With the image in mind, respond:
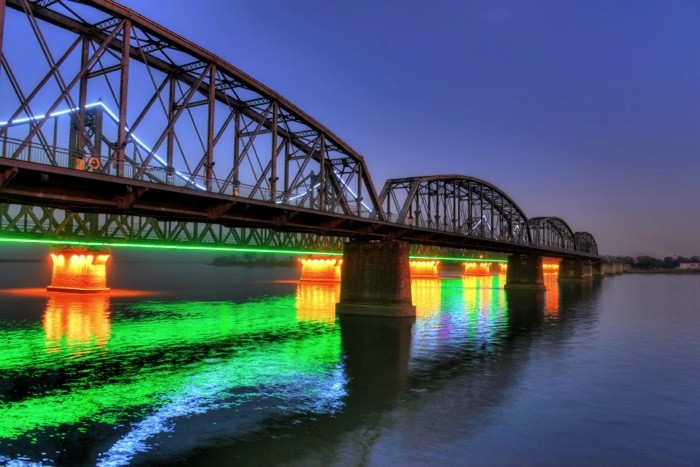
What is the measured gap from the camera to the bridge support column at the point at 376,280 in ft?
157

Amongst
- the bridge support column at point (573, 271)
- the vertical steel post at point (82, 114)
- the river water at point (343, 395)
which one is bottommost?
the river water at point (343, 395)

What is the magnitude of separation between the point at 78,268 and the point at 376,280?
44167mm

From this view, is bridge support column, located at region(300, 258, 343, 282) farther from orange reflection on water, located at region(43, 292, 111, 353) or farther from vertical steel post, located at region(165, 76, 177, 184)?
vertical steel post, located at region(165, 76, 177, 184)

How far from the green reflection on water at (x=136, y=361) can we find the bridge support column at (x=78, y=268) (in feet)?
69.3

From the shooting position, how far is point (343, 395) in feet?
68.4

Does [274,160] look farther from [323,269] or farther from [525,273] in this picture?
[323,269]

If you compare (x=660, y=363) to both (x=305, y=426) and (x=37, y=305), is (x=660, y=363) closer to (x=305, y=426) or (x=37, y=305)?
(x=305, y=426)

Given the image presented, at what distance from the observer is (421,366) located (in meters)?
27.2

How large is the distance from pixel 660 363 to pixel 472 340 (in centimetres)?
1146

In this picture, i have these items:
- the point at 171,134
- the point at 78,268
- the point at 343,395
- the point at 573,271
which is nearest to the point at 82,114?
the point at 171,134

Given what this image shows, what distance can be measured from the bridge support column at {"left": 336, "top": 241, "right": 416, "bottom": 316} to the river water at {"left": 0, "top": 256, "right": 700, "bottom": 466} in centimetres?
630

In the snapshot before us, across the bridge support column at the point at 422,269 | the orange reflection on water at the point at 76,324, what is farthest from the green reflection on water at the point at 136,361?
the bridge support column at the point at 422,269

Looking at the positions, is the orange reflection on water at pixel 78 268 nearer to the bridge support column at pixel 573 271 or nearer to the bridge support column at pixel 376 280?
the bridge support column at pixel 376 280

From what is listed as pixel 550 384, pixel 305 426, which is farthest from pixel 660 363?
pixel 305 426
